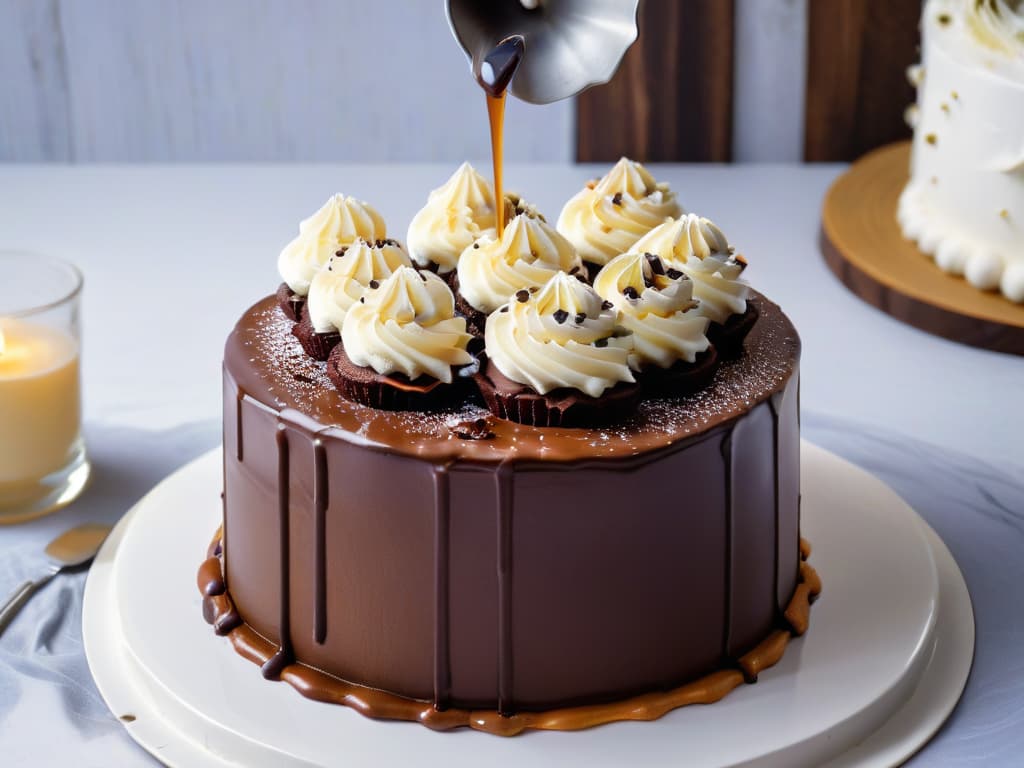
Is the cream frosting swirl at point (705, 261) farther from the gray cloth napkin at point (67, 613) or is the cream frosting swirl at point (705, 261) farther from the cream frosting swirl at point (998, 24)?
the cream frosting swirl at point (998, 24)

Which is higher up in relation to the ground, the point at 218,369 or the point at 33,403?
the point at 33,403

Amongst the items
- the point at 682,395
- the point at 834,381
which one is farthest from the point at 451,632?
the point at 834,381

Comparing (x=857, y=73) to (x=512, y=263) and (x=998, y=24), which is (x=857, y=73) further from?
(x=512, y=263)

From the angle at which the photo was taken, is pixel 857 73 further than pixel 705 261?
Yes

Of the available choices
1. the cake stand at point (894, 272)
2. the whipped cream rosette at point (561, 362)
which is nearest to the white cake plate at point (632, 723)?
the whipped cream rosette at point (561, 362)

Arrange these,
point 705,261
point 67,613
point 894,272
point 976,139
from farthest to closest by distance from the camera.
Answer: point 894,272 < point 976,139 < point 67,613 < point 705,261

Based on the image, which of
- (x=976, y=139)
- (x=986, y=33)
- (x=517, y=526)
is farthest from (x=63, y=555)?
(x=986, y=33)
